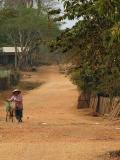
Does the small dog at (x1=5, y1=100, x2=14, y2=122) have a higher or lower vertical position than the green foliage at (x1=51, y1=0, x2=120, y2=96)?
lower

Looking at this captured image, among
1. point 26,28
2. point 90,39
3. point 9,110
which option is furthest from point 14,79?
point 90,39

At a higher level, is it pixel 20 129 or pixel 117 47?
pixel 117 47

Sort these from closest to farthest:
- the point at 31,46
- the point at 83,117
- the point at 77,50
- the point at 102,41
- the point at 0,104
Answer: the point at 102,41 → the point at 77,50 → the point at 83,117 → the point at 0,104 → the point at 31,46

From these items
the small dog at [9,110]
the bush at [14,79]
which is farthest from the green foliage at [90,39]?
the bush at [14,79]

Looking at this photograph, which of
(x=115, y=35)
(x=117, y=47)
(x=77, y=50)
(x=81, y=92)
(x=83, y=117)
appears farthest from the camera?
(x=81, y=92)

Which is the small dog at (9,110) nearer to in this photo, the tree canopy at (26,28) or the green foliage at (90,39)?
the green foliage at (90,39)

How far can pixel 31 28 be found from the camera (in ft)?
233

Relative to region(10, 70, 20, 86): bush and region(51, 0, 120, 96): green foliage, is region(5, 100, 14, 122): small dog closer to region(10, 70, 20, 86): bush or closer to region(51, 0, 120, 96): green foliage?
region(51, 0, 120, 96): green foliage

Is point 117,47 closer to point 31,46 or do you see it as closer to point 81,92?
point 81,92

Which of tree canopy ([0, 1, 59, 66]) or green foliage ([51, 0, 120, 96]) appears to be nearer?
green foliage ([51, 0, 120, 96])

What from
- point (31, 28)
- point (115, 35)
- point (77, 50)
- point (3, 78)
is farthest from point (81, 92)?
point (31, 28)

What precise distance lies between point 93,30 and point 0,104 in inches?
1188

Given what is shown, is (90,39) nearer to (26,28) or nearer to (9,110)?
(9,110)

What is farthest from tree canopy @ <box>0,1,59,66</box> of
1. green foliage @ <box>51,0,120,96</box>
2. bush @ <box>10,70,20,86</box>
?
green foliage @ <box>51,0,120,96</box>
